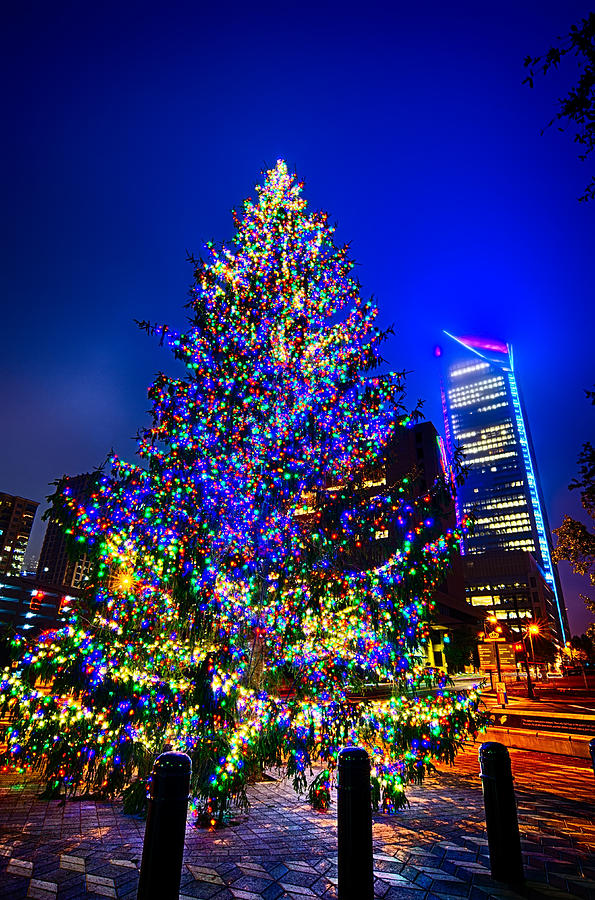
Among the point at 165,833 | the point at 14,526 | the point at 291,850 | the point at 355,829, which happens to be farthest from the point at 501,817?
the point at 14,526

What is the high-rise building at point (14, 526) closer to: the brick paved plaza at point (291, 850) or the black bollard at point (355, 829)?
the brick paved plaza at point (291, 850)

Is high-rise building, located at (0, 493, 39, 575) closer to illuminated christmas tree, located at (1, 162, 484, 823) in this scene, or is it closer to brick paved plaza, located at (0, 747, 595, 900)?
illuminated christmas tree, located at (1, 162, 484, 823)

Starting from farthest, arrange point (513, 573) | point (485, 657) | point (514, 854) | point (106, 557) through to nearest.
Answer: point (513, 573) → point (485, 657) → point (106, 557) → point (514, 854)

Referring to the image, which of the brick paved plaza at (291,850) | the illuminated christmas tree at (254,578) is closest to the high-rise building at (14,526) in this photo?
the illuminated christmas tree at (254,578)

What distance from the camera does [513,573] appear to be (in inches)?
4791

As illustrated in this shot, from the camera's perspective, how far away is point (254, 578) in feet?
21.1

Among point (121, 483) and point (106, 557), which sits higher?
point (121, 483)

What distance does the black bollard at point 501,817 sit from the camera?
3760mm

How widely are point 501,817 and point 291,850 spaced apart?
213cm

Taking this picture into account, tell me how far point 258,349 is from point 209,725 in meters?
5.51

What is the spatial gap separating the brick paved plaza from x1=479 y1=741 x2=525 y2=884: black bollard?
0.54ft

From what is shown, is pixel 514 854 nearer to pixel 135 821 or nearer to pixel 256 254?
pixel 135 821

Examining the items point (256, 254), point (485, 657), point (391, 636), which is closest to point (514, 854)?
point (391, 636)

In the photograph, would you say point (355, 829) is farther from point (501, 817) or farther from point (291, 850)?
point (291, 850)
